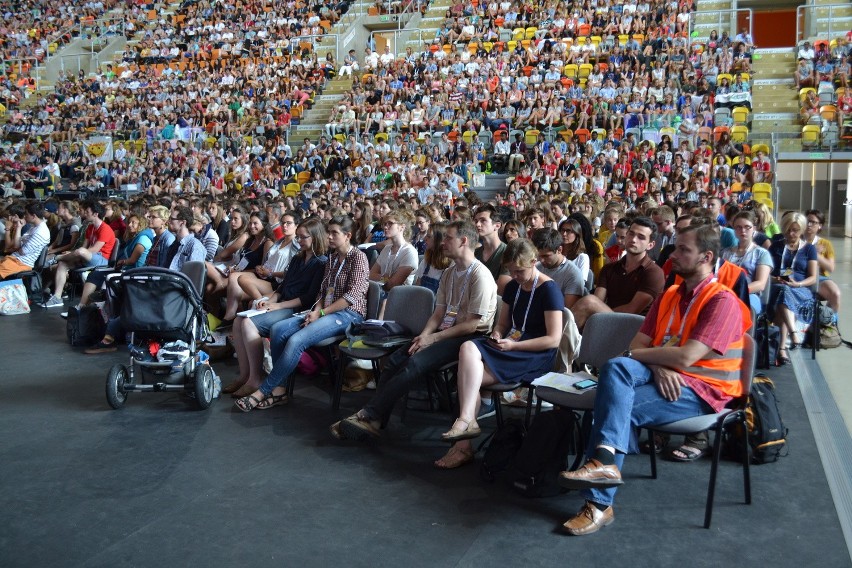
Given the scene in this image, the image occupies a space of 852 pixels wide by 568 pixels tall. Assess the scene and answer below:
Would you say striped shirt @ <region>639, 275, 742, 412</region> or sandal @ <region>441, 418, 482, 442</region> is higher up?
striped shirt @ <region>639, 275, 742, 412</region>

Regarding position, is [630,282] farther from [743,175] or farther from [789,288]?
[743,175]

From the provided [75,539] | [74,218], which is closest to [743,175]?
[74,218]

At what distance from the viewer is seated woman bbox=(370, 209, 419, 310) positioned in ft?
19.1

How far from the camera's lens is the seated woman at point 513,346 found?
383 cm

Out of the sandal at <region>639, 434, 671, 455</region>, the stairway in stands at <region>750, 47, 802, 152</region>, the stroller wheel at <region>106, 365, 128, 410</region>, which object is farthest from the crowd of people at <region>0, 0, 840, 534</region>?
the stairway in stands at <region>750, 47, 802, 152</region>

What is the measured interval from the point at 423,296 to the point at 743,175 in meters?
9.44

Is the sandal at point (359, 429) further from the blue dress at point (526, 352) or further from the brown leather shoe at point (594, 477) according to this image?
the brown leather shoe at point (594, 477)

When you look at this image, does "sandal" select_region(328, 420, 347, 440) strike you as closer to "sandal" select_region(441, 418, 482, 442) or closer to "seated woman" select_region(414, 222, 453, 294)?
"sandal" select_region(441, 418, 482, 442)

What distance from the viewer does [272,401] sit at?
189 inches

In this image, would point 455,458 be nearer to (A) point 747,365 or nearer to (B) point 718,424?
(B) point 718,424

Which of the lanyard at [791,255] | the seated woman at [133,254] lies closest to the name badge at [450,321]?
the lanyard at [791,255]

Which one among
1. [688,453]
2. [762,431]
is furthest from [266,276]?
[762,431]

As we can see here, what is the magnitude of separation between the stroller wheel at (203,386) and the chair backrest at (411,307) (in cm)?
119

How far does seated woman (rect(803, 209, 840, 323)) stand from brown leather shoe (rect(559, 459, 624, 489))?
12.8 ft
